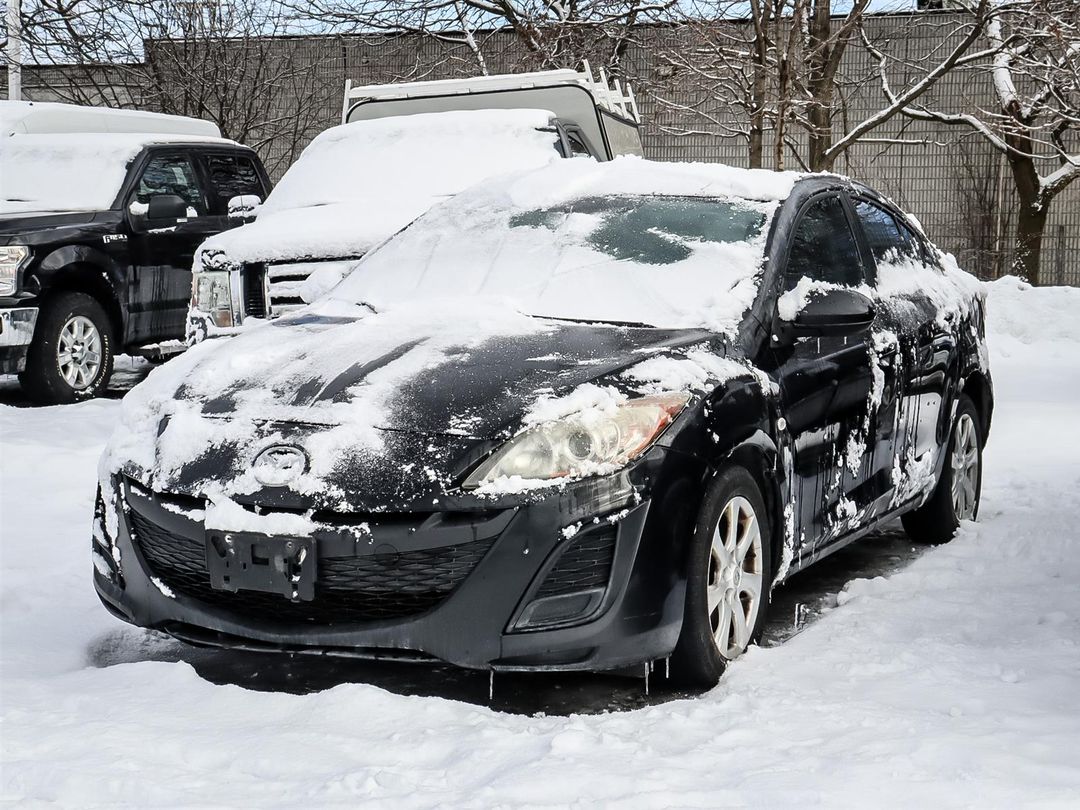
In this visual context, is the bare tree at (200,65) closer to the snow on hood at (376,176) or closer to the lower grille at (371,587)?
the snow on hood at (376,176)

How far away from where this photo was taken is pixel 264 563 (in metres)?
3.54

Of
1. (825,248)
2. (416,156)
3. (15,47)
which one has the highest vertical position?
(15,47)

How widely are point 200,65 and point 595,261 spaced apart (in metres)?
15.6

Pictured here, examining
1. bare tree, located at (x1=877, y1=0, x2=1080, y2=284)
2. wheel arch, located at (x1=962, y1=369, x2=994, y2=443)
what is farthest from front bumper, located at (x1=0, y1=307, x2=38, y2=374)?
bare tree, located at (x1=877, y1=0, x2=1080, y2=284)

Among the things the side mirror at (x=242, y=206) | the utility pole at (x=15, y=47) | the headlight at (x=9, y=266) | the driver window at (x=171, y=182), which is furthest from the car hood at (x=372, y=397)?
the utility pole at (x=15, y=47)

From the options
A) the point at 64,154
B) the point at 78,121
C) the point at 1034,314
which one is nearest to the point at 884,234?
the point at 64,154

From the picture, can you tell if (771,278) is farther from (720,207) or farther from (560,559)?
(560,559)

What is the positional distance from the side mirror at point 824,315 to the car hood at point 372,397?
0.39m

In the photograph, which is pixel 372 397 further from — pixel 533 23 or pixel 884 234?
pixel 533 23

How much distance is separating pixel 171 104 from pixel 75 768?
17.1 meters

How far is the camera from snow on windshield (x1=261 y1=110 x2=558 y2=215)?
882 cm

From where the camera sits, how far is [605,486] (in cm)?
351

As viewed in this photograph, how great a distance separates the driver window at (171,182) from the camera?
1077 cm

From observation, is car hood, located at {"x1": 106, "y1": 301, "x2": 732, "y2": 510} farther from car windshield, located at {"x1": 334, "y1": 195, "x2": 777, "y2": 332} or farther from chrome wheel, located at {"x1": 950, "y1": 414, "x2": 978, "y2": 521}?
chrome wheel, located at {"x1": 950, "y1": 414, "x2": 978, "y2": 521}
